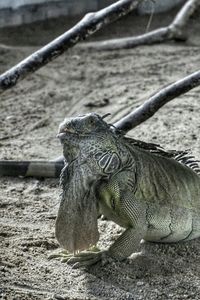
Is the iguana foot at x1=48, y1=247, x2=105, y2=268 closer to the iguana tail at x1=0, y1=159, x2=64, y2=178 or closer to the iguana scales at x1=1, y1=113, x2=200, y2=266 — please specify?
the iguana scales at x1=1, y1=113, x2=200, y2=266

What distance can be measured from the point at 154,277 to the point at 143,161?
0.76 meters

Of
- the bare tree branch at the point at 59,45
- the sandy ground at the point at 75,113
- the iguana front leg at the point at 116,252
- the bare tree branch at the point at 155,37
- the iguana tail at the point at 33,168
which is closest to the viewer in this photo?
the sandy ground at the point at 75,113

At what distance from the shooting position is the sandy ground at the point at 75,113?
4355mm

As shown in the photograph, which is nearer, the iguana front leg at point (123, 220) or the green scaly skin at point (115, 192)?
the green scaly skin at point (115, 192)

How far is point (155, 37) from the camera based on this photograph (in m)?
10.8

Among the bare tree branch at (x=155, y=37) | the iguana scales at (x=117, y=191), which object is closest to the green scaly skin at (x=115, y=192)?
the iguana scales at (x=117, y=191)

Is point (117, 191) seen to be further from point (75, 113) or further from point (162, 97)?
point (75, 113)

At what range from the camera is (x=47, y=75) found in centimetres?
934

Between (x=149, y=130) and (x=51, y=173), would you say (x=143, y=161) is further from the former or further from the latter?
(x=149, y=130)

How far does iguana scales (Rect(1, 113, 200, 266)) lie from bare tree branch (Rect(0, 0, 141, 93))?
55.4 inches

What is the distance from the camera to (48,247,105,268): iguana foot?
179 inches

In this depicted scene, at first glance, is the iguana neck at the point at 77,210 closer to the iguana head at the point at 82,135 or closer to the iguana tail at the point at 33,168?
the iguana head at the point at 82,135

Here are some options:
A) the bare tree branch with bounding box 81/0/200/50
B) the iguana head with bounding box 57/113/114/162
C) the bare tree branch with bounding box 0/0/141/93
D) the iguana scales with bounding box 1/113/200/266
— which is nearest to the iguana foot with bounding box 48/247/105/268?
the iguana scales with bounding box 1/113/200/266

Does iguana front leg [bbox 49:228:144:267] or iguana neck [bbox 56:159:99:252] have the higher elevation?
iguana neck [bbox 56:159:99:252]
